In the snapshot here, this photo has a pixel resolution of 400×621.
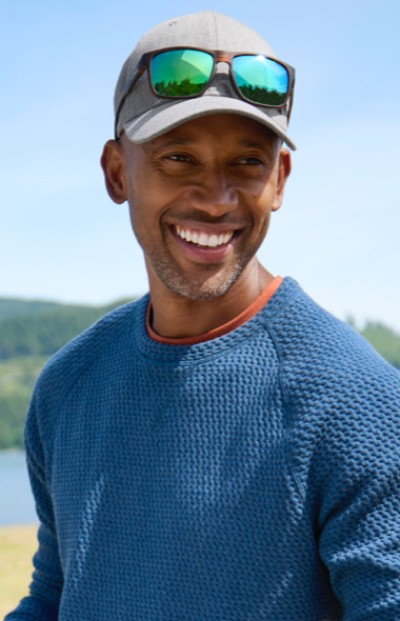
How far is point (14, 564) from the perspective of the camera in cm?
1733

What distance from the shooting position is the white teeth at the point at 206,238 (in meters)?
2.44

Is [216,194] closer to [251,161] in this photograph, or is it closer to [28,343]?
[251,161]

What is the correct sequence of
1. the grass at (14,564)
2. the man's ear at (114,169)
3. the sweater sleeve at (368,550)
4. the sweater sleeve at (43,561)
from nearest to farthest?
1. the sweater sleeve at (368,550)
2. the man's ear at (114,169)
3. the sweater sleeve at (43,561)
4. the grass at (14,564)

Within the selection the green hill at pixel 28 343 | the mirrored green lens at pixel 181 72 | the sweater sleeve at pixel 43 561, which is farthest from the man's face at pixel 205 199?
the green hill at pixel 28 343

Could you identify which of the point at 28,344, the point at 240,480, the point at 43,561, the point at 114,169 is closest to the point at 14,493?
the point at 28,344

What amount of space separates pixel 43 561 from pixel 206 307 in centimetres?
104

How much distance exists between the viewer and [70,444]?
283 cm

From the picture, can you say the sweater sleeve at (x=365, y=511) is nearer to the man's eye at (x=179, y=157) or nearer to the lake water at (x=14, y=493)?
the man's eye at (x=179, y=157)

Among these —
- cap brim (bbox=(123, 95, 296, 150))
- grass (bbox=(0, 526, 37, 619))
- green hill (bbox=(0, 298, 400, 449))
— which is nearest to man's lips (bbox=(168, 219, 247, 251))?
cap brim (bbox=(123, 95, 296, 150))

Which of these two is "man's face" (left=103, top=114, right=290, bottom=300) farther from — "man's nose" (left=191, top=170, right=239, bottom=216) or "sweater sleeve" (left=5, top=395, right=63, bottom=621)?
"sweater sleeve" (left=5, top=395, right=63, bottom=621)

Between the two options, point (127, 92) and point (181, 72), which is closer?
point (181, 72)

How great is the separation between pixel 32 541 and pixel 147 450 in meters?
19.5

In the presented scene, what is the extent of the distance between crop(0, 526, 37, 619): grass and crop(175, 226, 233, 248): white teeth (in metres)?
10.9

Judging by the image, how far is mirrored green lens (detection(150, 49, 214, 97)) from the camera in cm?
242
